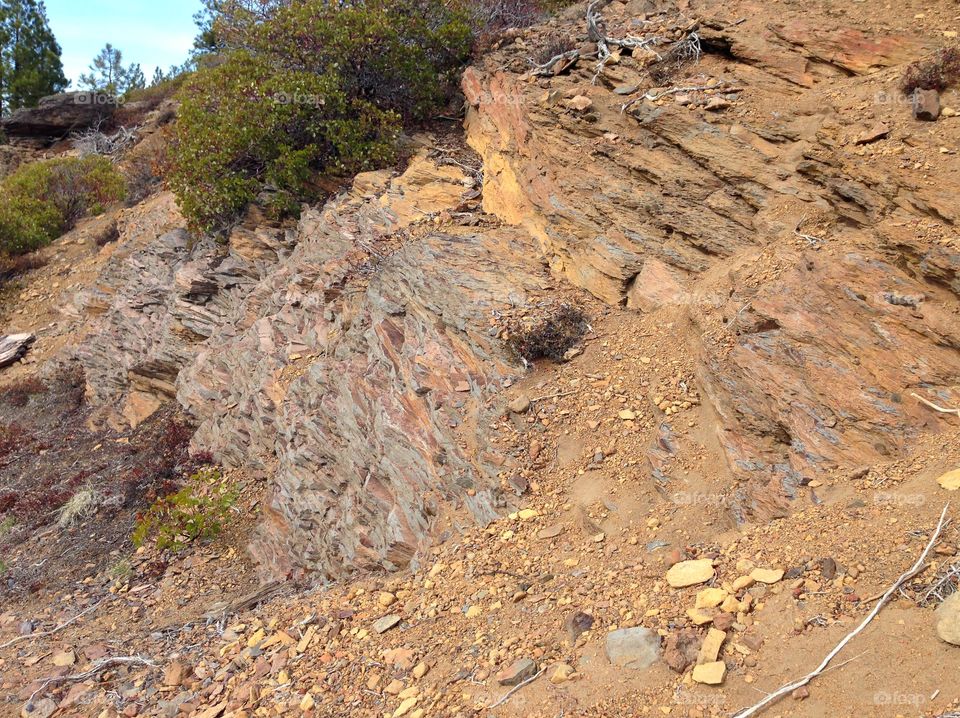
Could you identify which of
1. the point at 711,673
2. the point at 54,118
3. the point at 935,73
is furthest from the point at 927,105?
the point at 54,118

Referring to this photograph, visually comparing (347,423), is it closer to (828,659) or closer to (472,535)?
(472,535)

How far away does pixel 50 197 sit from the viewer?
19.2 m

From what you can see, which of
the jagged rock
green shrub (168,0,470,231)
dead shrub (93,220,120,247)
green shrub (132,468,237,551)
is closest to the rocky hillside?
green shrub (132,468,237,551)

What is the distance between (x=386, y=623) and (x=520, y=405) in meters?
2.19

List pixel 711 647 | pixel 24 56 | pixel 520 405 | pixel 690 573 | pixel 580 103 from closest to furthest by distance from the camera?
1. pixel 711 647
2. pixel 690 573
3. pixel 520 405
4. pixel 580 103
5. pixel 24 56

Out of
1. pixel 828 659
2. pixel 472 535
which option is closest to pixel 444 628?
pixel 472 535

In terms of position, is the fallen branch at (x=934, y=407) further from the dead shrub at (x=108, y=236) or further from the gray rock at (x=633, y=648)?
the dead shrub at (x=108, y=236)

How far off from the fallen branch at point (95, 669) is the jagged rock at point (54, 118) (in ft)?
70.2

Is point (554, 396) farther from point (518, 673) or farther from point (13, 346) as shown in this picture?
point (13, 346)

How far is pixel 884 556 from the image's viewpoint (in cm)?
409

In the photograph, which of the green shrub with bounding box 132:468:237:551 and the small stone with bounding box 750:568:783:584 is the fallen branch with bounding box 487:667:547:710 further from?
the green shrub with bounding box 132:468:237:551

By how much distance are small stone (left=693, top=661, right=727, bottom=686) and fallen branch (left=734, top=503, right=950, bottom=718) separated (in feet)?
0.69

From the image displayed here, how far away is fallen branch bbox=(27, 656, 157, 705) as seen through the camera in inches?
259

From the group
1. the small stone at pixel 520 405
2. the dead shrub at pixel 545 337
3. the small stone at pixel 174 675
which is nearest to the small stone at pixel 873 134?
the dead shrub at pixel 545 337
